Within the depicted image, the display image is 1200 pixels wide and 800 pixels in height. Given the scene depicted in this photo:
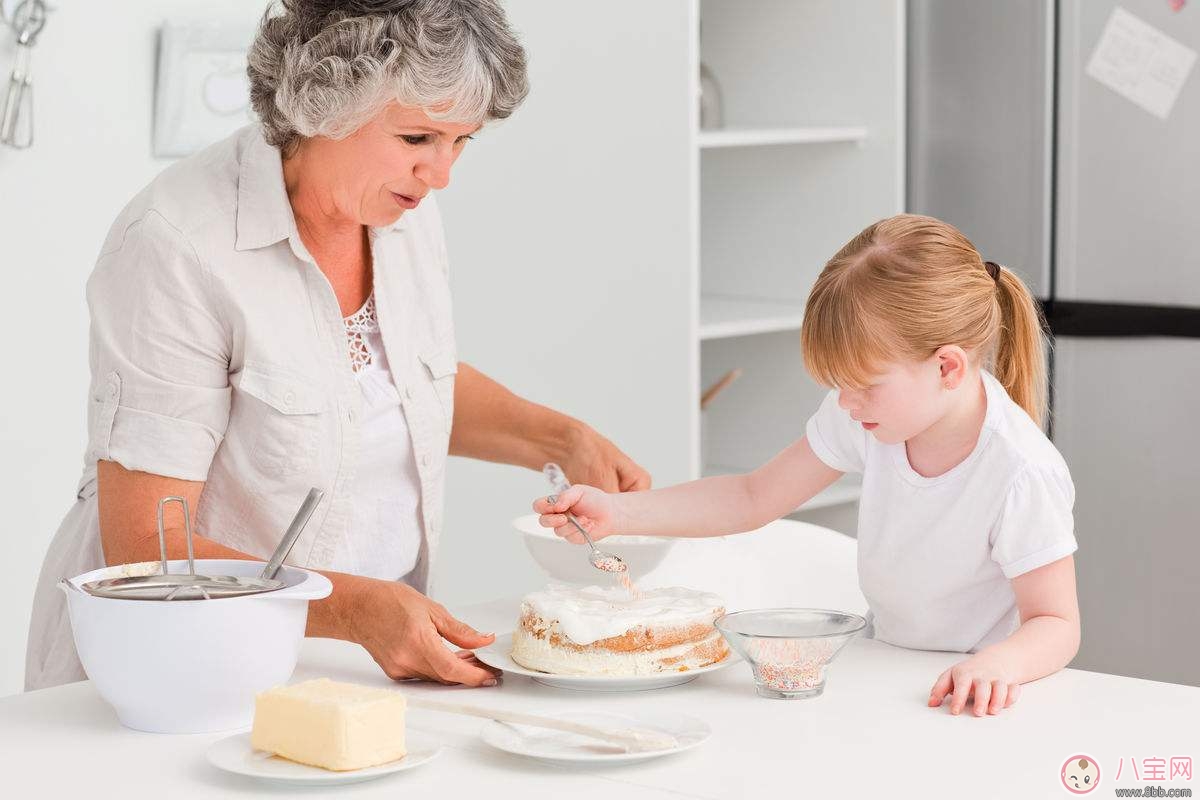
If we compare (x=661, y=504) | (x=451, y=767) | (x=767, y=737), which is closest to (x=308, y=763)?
(x=451, y=767)

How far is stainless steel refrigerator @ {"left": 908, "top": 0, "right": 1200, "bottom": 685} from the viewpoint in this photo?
2.81 m

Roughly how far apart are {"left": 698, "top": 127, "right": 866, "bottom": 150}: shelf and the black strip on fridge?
0.51 m

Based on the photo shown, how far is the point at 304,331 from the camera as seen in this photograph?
1.64 meters

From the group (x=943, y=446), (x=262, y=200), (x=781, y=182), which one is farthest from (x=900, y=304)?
(x=781, y=182)

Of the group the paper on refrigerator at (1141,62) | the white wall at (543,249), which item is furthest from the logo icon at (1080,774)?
the paper on refrigerator at (1141,62)

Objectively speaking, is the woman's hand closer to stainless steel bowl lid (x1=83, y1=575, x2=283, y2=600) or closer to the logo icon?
stainless steel bowl lid (x1=83, y1=575, x2=283, y2=600)

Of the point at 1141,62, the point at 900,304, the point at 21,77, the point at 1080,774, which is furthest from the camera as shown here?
the point at 1141,62

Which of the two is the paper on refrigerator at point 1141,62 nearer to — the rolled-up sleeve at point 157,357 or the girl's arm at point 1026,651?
the girl's arm at point 1026,651

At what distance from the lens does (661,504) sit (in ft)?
5.45

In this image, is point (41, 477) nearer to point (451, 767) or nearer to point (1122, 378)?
point (451, 767)

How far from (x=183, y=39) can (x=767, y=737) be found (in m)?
1.74

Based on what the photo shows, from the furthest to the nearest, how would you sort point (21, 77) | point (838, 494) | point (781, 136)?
point (838, 494) → point (781, 136) → point (21, 77)

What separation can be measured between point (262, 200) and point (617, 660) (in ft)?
2.11

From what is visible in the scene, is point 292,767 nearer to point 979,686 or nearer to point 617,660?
point 617,660
